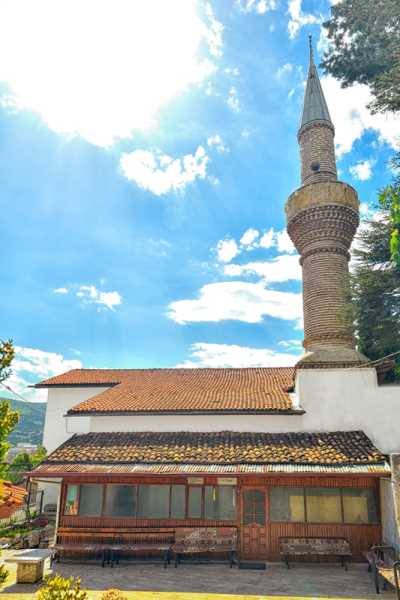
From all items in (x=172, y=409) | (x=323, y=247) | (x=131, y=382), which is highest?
(x=323, y=247)

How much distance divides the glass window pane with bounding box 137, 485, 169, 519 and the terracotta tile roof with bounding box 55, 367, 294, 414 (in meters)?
2.70

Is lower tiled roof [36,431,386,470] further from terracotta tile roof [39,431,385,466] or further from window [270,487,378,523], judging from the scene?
window [270,487,378,523]

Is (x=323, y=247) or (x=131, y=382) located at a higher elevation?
(x=323, y=247)

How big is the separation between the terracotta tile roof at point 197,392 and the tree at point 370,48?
10.2 meters

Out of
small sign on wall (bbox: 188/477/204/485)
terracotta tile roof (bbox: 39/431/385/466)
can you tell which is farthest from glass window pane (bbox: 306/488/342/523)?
small sign on wall (bbox: 188/477/204/485)

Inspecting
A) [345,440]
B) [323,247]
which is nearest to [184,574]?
[345,440]

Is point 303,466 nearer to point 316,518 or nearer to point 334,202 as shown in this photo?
point 316,518

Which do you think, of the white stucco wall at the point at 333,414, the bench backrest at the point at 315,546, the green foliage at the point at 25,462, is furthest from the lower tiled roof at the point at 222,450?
the green foliage at the point at 25,462

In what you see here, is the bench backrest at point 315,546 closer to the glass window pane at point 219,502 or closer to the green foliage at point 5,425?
the glass window pane at point 219,502

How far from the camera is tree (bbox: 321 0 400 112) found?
36.1 feet

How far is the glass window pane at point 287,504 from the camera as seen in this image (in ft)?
40.6

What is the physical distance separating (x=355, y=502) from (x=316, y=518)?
1.25 meters

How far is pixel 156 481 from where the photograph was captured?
42.8 feet

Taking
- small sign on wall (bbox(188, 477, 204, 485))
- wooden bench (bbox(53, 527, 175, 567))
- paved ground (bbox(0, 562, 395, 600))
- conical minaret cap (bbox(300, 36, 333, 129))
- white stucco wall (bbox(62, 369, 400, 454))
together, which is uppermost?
conical minaret cap (bbox(300, 36, 333, 129))
